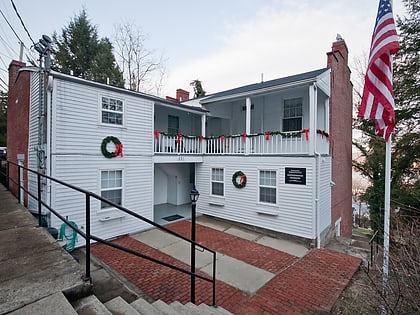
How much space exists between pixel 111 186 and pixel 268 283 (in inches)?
257

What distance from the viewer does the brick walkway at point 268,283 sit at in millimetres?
4680

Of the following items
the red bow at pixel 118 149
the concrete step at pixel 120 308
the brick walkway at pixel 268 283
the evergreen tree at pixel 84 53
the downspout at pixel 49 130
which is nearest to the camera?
the concrete step at pixel 120 308

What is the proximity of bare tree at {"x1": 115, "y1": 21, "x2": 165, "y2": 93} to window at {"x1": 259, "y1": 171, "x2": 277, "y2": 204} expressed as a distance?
1748 centimetres

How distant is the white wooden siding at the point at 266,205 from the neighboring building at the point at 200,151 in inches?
1.6

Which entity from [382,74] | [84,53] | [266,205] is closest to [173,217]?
[266,205]

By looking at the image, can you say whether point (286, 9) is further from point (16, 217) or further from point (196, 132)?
point (16, 217)

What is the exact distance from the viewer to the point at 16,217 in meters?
4.20

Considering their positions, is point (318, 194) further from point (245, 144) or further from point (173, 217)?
point (173, 217)

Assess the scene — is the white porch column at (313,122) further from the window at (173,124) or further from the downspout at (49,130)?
the downspout at (49,130)

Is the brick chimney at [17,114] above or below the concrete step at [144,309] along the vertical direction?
above

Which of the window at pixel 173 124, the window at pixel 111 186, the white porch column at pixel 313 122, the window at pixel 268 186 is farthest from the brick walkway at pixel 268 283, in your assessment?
the window at pixel 173 124

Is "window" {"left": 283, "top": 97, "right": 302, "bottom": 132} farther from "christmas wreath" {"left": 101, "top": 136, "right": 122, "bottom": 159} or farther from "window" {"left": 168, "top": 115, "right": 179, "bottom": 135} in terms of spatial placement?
"christmas wreath" {"left": 101, "top": 136, "right": 122, "bottom": 159}

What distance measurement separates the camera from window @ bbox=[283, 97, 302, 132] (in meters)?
11.4

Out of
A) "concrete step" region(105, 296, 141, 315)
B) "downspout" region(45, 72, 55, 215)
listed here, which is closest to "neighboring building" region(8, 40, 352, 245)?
"downspout" region(45, 72, 55, 215)
